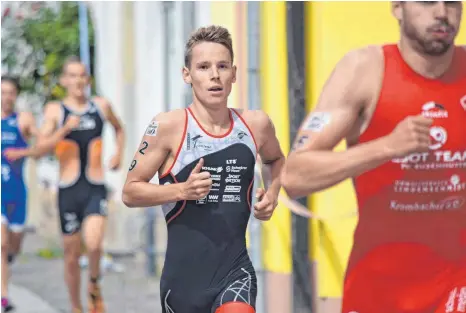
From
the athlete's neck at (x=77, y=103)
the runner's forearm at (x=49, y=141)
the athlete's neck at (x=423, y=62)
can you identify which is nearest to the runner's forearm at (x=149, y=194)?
the athlete's neck at (x=423, y=62)

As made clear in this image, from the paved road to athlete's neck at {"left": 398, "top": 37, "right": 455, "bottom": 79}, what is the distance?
617 centimetres

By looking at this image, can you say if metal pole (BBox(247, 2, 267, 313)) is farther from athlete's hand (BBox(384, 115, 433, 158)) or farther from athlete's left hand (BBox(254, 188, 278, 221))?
athlete's hand (BBox(384, 115, 433, 158))

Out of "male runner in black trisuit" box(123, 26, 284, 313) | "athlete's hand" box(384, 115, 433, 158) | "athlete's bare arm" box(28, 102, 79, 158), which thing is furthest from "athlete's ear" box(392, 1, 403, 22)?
"athlete's bare arm" box(28, 102, 79, 158)

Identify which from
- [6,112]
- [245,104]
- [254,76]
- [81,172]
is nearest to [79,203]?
[81,172]

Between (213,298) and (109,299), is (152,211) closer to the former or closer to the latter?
(109,299)

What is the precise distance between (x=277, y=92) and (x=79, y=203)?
7.11 ft

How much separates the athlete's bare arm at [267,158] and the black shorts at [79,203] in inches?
171

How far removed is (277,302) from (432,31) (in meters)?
4.74

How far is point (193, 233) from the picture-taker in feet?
16.9

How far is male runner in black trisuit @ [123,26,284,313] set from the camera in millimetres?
5105

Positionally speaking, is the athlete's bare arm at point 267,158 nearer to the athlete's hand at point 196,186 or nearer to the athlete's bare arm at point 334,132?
the athlete's hand at point 196,186

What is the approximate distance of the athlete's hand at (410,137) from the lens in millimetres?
3863

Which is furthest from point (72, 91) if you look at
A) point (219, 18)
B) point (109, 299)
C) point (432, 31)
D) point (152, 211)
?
point (432, 31)

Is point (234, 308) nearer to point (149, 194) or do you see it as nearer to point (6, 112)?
point (149, 194)
